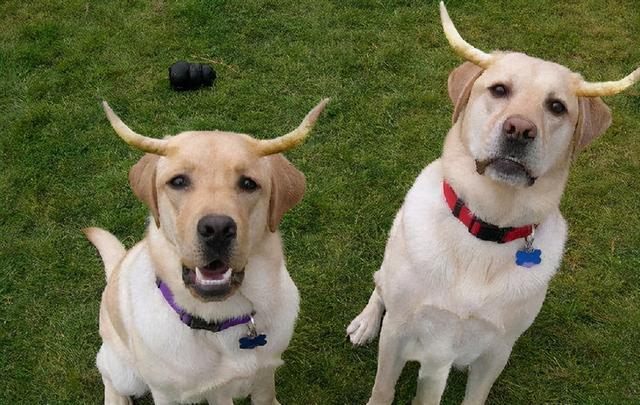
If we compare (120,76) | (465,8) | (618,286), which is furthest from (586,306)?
(120,76)

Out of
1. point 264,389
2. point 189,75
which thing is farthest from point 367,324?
point 189,75

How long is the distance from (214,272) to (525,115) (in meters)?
1.36

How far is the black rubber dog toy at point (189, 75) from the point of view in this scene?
5422mm

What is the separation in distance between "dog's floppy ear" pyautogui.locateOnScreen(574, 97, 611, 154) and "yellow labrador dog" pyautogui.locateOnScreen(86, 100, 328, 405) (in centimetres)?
117

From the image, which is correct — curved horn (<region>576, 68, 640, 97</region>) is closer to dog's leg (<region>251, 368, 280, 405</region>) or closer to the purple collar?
the purple collar

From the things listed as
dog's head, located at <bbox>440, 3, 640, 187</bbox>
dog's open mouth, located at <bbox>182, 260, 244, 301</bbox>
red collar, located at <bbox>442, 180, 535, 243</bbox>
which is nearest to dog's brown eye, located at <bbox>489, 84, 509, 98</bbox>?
dog's head, located at <bbox>440, 3, 640, 187</bbox>

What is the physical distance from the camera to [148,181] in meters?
2.71

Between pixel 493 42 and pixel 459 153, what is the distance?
3.44 metres

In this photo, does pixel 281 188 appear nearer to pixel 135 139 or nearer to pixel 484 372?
pixel 135 139

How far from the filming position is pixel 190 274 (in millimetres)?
2664

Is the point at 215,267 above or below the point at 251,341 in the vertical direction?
above

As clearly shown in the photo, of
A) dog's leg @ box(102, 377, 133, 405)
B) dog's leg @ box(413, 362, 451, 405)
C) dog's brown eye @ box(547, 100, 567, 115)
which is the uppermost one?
dog's brown eye @ box(547, 100, 567, 115)

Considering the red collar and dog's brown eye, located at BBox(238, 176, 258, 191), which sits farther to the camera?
the red collar

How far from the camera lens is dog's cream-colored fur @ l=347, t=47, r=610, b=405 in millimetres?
2713
